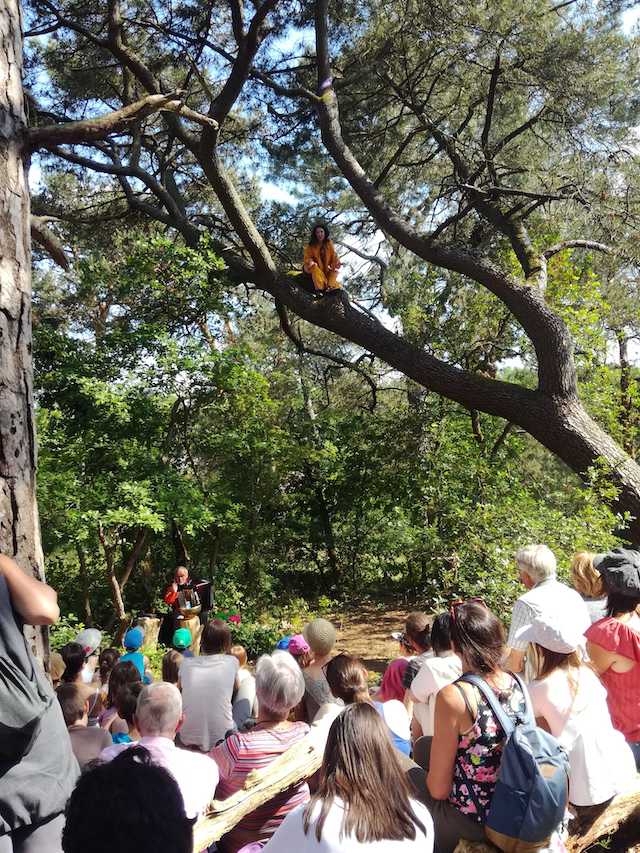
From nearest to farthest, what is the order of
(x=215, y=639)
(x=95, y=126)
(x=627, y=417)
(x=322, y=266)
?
(x=95, y=126) → (x=215, y=639) → (x=322, y=266) → (x=627, y=417)

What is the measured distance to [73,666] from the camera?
425cm

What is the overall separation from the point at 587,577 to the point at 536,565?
480 millimetres

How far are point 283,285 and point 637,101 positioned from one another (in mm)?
5134

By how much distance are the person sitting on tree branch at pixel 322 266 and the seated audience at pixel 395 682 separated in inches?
248

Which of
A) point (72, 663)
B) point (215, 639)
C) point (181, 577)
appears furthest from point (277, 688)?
point (181, 577)

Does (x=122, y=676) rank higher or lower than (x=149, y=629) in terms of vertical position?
higher

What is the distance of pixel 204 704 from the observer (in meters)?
3.79

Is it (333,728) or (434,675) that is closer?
(333,728)

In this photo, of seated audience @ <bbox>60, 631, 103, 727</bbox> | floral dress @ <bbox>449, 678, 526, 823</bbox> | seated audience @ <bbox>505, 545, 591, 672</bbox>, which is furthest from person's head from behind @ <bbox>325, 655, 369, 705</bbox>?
seated audience @ <bbox>60, 631, 103, 727</bbox>

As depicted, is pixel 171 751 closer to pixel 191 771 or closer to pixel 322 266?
pixel 191 771

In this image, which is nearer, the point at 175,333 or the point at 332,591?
the point at 175,333

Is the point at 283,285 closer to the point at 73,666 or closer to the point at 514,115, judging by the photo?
the point at 514,115

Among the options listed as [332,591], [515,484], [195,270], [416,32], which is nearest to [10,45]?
[195,270]

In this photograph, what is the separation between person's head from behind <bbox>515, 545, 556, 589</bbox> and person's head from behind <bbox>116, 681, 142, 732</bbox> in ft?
7.16
